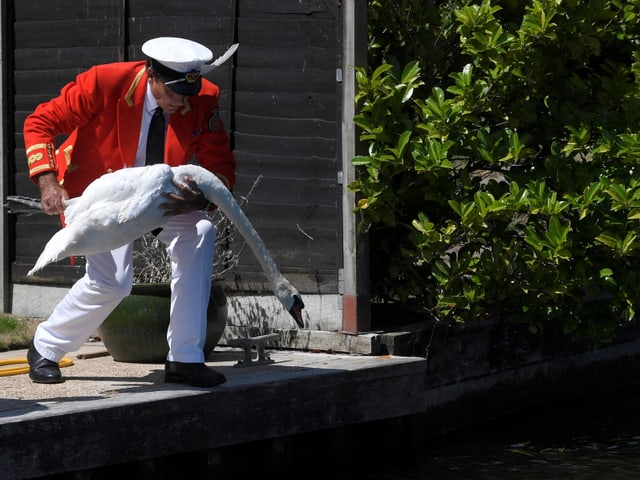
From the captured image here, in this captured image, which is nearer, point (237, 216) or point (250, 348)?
point (237, 216)

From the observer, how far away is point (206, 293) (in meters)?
7.54

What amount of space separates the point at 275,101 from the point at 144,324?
1874 millimetres

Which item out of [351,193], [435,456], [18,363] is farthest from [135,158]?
[435,456]

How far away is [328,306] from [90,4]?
2.90 meters

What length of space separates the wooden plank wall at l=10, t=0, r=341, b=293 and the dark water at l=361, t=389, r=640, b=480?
1.34 metres

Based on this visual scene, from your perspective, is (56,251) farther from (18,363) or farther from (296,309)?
(18,363)

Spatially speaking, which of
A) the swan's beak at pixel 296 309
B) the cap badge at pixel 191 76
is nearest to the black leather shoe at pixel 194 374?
the swan's beak at pixel 296 309

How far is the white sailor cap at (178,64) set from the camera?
732 cm

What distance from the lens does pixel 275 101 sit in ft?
30.6

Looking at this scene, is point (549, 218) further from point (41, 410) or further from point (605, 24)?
point (41, 410)

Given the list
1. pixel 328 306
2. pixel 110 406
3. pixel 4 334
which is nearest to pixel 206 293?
pixel 110 406

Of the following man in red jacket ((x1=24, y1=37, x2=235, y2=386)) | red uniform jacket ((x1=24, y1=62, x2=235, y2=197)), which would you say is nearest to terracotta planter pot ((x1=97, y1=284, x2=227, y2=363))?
man in red jacket ((x1=24, y1=37, x2=235, y2=386))

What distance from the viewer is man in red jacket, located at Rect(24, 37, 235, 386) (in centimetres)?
738

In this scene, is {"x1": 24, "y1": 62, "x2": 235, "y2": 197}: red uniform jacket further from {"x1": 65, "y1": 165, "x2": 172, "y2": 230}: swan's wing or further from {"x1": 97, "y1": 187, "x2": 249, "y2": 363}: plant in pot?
{"x1": 97, "y1": 187, "x2": 249, "y2": 363}: plant in pot
